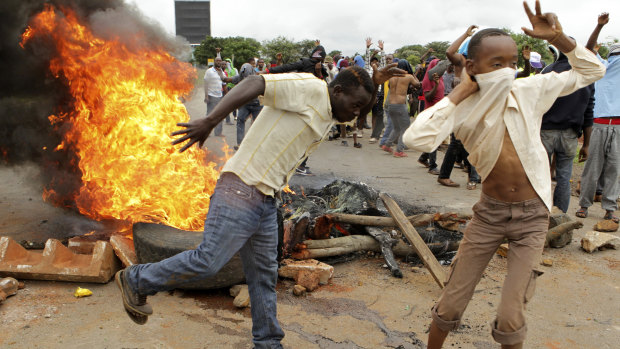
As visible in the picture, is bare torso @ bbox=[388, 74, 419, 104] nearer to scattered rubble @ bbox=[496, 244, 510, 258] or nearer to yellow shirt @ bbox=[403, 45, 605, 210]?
scattered rubble @ bbox=[496, 244, 510, 258]

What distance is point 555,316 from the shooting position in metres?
3.82

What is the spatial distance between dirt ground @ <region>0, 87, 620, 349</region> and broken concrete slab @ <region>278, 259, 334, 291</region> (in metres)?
0.10

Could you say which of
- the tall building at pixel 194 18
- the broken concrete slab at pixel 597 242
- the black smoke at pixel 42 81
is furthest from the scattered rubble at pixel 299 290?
the tall building at pixel 194 18

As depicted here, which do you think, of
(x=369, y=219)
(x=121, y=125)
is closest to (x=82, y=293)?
(x=121, y=125)

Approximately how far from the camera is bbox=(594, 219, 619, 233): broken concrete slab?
608 centimetres

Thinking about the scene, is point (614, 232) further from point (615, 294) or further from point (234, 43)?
point (234, 43)

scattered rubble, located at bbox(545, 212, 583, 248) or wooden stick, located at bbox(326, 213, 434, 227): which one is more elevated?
wooden stick, located at bbox(326, 213, 434, 227)

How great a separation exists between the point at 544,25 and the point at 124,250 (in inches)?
154

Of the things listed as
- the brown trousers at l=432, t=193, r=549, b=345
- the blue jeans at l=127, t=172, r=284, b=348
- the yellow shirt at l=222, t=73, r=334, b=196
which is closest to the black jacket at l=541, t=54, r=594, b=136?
the brown trousers at l=432, t=193, r=549, b=345

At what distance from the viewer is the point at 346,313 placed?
3.79 metres

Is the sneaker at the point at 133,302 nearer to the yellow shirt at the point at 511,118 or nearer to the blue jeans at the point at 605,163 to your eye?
the yellow shirt at the point at 511,118

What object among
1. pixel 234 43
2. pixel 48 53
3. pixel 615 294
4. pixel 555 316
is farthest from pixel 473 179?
pixel 234 43

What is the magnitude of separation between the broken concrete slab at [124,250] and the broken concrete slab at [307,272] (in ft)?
4.62

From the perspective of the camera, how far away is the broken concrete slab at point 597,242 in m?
5.31
